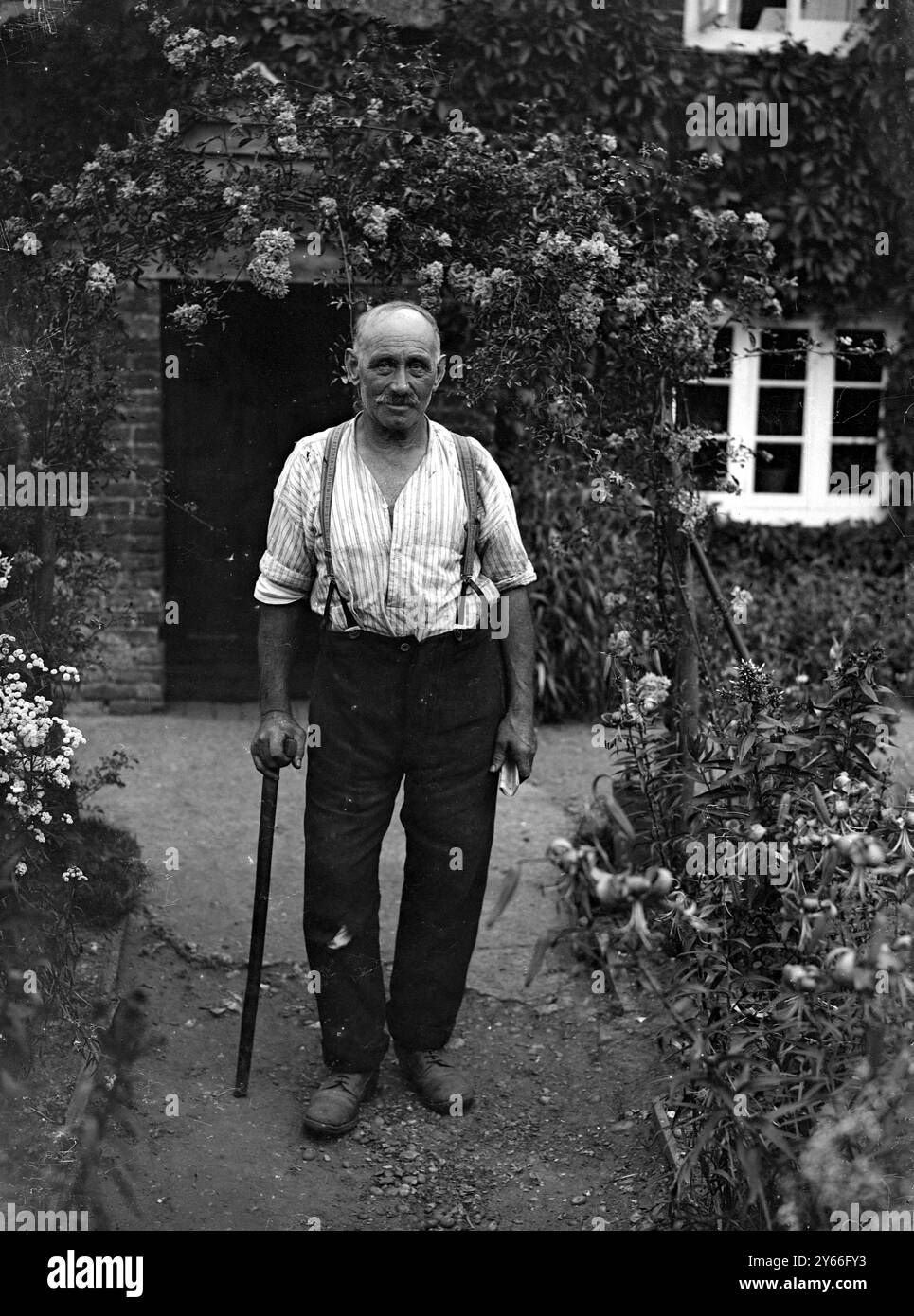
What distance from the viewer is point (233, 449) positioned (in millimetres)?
6188

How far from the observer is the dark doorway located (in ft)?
17.1

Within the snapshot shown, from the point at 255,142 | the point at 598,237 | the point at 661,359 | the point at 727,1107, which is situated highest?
the point at 255,142

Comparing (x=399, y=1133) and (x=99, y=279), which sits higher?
(x=99, y=279)

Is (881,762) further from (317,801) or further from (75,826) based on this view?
(75,826)

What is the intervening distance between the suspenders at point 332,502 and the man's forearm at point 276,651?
0.38 ft

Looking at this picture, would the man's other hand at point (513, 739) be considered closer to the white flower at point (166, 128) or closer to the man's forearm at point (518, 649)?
the man's forearm at point (518, 649)

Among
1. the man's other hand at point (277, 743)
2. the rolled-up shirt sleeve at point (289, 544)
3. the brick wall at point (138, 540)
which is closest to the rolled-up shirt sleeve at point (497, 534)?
the rolled-up shirt sleeve at point (289, 544)

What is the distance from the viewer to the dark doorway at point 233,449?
205 inches

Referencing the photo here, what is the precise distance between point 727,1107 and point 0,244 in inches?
124

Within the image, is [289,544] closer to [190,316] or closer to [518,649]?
[518,649]

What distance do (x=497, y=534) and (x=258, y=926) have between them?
4.20ft

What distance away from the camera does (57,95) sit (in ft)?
13.5

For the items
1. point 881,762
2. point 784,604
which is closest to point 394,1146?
point 881,762

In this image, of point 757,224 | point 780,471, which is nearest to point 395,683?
point 757,224
